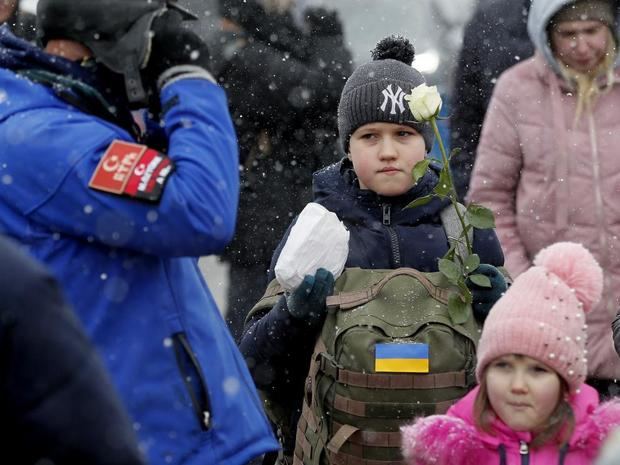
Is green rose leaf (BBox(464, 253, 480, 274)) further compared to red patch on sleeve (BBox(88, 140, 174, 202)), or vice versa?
green rose leaf (BBox(464, 253, 480, 274))

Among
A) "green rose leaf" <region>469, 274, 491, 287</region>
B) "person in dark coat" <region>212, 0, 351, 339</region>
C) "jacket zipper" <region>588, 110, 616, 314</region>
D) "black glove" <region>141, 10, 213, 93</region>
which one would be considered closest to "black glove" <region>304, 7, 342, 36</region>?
"person in dark coat" <region>212, 0, 351, 339</region>

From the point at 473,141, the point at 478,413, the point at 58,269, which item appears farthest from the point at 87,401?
the point at 473,141

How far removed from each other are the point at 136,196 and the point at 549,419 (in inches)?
50.1

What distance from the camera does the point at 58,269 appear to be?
2.55 metres

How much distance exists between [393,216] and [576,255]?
67cm

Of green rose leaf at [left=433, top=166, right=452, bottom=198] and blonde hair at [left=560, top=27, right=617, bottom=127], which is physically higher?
blonde hair at [left=560, top=27, right=617, bottom=127]

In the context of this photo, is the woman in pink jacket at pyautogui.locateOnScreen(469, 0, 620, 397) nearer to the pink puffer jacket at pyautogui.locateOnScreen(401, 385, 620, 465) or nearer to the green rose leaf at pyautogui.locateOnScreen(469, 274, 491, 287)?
the green rose leaf at pyautogui.locateOnScreen(469, 274, 491, 287)

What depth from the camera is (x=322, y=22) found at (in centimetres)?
530

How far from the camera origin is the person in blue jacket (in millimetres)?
2512

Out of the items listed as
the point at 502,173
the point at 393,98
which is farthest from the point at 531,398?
the point at 502,173

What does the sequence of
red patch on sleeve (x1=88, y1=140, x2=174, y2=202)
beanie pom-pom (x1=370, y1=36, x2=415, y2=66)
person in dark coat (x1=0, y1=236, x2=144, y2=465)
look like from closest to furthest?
1. person in dark coat (x1=0, y1=236, x2=144, y2=465)
2. red patch on sleeve (x1=88, y1=140, x2=174, y2=202)
3. beanie pom-pom (x1=370, y1=36, x2=415, y2=66)

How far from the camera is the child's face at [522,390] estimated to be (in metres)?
3.08

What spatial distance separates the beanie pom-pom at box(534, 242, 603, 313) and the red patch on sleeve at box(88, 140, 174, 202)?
3.85 feet

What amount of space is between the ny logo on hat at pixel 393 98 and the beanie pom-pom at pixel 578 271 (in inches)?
30.7
